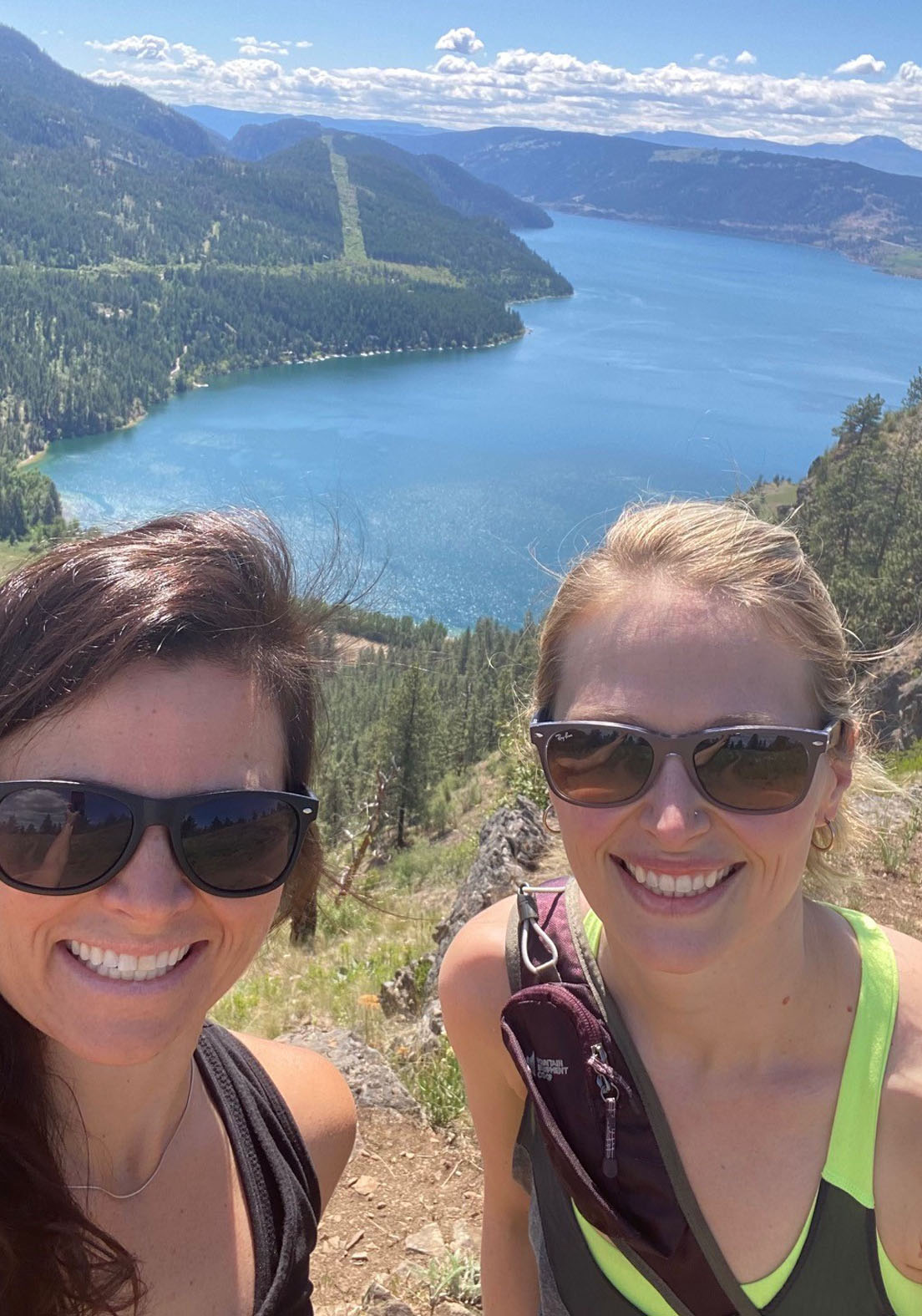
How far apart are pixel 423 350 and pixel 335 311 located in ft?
65.3

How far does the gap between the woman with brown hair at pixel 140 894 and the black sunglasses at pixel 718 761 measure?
1.72 ft

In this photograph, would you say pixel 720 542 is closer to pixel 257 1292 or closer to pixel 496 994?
pixel 496 994

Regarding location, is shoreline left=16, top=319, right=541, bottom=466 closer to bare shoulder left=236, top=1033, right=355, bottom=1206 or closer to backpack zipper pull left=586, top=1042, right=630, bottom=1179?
bare shoulder left=236, top=1033, right=355, bottom=1206

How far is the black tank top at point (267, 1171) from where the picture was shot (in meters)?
1.65

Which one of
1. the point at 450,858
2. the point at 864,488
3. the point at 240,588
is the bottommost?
the point at 450,858

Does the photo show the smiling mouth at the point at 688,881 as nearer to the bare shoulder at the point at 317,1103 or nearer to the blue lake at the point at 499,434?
the bare shoulder at the point at 317,1103

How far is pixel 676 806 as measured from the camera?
1592mm

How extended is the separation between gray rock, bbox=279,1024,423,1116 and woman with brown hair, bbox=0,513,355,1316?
239cm

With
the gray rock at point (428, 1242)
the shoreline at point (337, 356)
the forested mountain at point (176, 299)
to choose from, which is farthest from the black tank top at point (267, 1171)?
the shoreline at point (337, 356)

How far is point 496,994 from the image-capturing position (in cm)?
184

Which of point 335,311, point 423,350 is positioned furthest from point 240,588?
point 335,311

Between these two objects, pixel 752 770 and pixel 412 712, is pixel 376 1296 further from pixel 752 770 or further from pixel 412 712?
pixel 412 712

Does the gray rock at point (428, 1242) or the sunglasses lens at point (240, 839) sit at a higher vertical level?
the sunglasses lens at point (240, 839)

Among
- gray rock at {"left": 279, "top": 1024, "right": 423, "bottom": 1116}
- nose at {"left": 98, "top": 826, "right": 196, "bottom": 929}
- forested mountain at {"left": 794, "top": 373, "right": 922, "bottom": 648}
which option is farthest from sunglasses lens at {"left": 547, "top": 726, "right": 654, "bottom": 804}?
forested mountain at {"left": 794, "top": 373, "right": 922, "bottom": 648}
